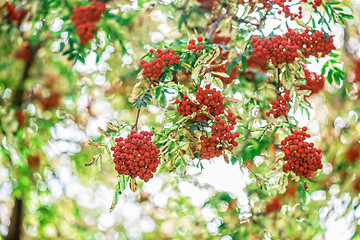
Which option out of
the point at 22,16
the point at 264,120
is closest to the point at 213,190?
the point at 264,120

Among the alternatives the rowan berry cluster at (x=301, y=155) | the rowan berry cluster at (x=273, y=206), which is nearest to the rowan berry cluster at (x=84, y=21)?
the rowan berry cluster at (x=301, y=155)

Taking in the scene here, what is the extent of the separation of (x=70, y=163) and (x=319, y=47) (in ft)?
7.07

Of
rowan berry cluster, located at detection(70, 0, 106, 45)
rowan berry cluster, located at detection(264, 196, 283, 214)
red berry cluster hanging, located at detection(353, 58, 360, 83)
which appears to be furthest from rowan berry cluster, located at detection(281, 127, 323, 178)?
red berry cluster hanging, located at detection(353, 58, 360, 83)

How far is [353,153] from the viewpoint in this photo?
256cm

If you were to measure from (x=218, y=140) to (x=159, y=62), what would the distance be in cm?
39

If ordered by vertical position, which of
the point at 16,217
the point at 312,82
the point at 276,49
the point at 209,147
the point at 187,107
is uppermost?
the point at 276,49

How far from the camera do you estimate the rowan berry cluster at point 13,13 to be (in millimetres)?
2172

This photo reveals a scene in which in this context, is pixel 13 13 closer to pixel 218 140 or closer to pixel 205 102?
pixel 205 102

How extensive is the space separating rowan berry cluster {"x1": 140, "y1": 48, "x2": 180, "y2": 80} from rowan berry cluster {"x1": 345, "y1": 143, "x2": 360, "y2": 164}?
1534 mm

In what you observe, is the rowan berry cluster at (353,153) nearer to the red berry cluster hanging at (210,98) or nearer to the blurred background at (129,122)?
the blurred background at (129,122)

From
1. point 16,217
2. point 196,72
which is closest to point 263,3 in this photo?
point 196,72

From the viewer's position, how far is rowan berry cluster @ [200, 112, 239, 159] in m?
1.45

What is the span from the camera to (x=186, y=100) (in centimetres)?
151

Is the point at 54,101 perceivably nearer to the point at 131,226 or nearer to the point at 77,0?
the point at 77,0
